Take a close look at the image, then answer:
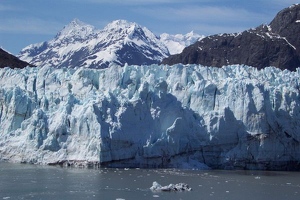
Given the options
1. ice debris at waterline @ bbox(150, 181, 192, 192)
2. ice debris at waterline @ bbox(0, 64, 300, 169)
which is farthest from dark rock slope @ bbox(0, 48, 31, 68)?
ice debris at waterline @ bbox(150, 181, 192, 192)


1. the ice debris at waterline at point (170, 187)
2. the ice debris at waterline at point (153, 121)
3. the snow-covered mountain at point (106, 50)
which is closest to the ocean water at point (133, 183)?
the ice debris at waterline at point (170, 187)

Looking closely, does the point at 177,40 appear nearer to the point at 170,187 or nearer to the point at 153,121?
the point at 153,121

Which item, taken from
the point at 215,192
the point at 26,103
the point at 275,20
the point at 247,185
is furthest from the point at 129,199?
the point at 275,20

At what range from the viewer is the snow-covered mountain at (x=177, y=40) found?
16962 centimetres

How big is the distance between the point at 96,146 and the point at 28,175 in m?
3.39

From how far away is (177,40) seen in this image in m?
182

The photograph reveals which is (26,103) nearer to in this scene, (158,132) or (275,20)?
(158,132)

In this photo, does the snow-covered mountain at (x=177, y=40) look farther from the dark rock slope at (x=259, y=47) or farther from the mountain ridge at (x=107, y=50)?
the dark rock slope at (x=259, y=47)

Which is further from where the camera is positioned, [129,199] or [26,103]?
[26,103]

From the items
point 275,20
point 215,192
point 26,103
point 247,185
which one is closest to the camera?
point 215,192

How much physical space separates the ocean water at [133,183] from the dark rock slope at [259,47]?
4373 cm

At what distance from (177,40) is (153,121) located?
156 m

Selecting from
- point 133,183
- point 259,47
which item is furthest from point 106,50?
point 133,183

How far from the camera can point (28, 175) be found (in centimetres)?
2355
